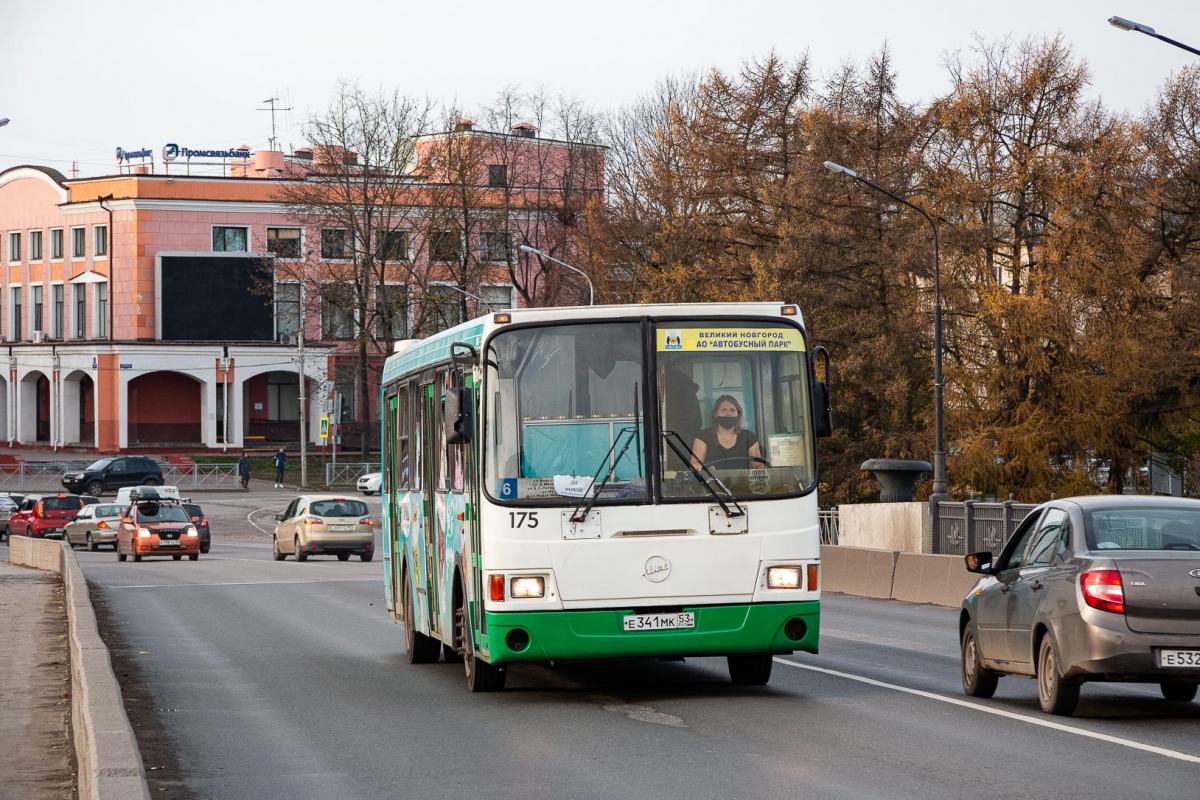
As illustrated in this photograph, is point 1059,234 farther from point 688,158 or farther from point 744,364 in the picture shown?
point 744,364

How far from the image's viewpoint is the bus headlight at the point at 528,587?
1266 centimetres

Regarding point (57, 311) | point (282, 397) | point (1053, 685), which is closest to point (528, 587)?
point (1053, 685)

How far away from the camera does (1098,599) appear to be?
36.3ft

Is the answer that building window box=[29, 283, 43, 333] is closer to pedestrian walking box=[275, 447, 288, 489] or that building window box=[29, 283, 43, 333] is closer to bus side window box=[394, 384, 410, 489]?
pedestrian walking box=[275, 447, 288, 489]

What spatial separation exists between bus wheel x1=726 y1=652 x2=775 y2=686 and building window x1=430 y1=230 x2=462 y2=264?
64.9 meters

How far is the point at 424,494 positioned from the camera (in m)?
15.7

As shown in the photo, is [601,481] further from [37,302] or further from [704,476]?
[37,302]

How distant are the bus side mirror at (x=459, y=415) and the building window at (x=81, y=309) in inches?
3222

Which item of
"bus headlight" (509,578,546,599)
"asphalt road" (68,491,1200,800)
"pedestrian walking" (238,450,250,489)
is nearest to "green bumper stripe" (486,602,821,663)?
"bus headlight" (509,578,546,599)

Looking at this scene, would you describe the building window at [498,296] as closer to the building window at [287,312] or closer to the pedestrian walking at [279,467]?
the building window at [287,312]

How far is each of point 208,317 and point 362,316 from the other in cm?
1387

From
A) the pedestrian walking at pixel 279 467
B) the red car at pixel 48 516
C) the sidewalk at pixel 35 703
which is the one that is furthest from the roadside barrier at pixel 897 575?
the pedestrian walking at pixel 279 467

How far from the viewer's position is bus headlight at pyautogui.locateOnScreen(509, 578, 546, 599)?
1266 centimetres

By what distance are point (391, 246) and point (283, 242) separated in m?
10.9
